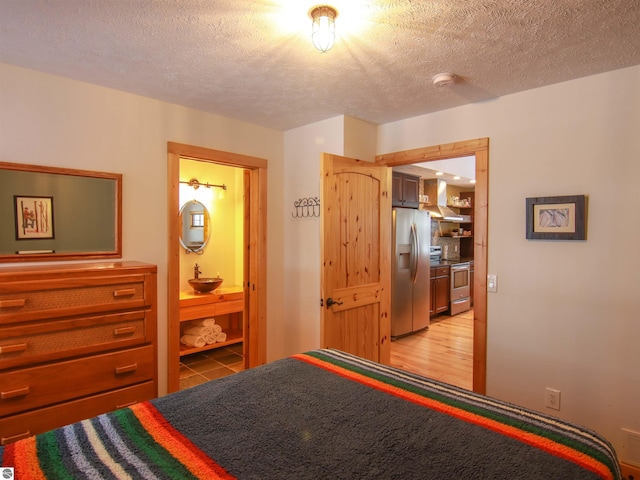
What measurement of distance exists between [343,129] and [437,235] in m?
4.19

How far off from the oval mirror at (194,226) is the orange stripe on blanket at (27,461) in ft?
11.5

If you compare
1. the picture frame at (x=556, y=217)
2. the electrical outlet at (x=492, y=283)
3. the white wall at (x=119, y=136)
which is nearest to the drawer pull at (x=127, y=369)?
the white wall at (x=119, y=136)

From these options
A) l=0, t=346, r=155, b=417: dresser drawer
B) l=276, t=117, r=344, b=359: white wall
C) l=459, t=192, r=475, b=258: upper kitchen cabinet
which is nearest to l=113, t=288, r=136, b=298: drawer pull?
l=0, t=346, r=155, b=417: dresser drawer

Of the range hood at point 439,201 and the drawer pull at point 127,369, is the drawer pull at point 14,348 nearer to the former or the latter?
the drawer pull at point 127,369

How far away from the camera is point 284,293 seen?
371 centimetres

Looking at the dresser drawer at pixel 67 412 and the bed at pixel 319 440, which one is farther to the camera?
the dresser drawer at pixel 67 412

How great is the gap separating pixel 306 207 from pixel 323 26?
191cm

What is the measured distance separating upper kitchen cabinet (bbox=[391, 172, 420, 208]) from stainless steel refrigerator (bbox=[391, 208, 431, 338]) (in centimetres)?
13

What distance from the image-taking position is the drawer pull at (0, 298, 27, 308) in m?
1.80

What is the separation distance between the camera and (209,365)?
4.04 m

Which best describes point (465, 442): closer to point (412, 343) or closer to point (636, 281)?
point (636, 281)

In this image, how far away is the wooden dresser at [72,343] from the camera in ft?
6.03

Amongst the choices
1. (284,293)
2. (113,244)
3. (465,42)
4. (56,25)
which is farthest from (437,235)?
(56,25)

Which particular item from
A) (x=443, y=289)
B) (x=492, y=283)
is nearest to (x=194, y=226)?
(x=492, y=283)
